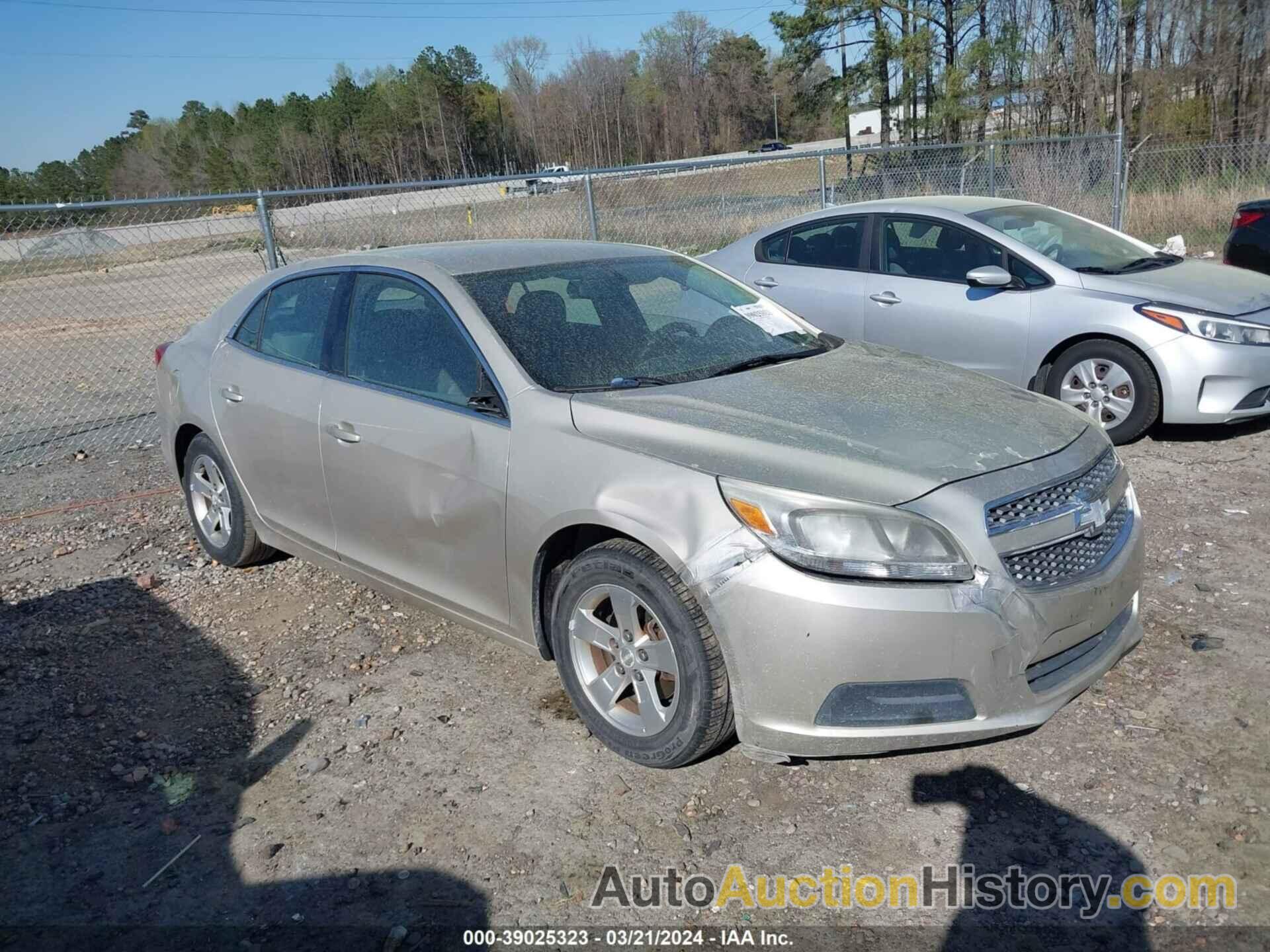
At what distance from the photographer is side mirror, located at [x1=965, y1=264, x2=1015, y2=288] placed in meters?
6.64

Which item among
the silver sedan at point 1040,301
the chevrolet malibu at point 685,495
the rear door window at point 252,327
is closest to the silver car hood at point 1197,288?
the silver sedan at point 1040,301

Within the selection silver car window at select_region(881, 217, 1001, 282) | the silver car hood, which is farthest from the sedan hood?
silver car window at select_region(881, 217, 1001, 282)

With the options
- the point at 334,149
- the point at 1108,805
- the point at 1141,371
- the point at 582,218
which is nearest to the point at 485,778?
the point at 1108,805

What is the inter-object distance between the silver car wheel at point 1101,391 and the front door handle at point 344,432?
15.0 ft

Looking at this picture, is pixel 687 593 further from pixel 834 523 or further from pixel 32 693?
pixel 32 693

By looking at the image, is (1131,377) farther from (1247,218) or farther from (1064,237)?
(1247,218)

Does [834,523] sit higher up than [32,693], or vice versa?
[834,523]

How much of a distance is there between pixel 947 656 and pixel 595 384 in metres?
1.56

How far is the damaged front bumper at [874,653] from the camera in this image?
9.34 ft

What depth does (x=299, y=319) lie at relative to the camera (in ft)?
15.3

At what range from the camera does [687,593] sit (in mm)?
3053

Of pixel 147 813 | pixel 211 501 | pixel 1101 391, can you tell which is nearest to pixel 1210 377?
pixel 1101 391

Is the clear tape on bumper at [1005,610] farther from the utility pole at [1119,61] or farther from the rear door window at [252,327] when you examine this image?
the utility pole at [1119,61]

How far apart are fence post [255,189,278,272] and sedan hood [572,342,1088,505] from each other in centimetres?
576
